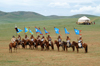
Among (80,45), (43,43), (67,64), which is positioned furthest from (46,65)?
(43,43)

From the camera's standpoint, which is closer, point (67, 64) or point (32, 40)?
point (67, 64)

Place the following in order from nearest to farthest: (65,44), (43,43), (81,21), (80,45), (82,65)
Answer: (82,65) → (80,45) → (65,44) → (43,43) → (81,21)

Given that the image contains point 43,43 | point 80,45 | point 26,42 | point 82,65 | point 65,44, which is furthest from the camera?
point 26,42

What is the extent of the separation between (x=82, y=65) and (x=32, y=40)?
11.2 metres

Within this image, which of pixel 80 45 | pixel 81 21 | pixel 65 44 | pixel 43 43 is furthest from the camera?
pixel 81 21

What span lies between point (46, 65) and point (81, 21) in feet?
194

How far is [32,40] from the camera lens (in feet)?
75.9

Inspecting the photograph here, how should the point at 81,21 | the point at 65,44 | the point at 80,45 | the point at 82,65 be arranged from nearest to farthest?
the point at 82,65
the point at 80,45
the point at 65,44
the point at 81,21

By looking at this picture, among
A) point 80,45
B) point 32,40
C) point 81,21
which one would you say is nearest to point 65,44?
point 80,45

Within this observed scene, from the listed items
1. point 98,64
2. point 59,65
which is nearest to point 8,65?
point 59,65

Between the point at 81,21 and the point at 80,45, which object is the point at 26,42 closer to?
A: the point at 80,45

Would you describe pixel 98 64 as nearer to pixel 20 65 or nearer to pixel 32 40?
pixel 20 65

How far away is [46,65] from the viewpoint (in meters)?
12.9

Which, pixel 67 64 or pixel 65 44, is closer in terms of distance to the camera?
pixel 67 64
